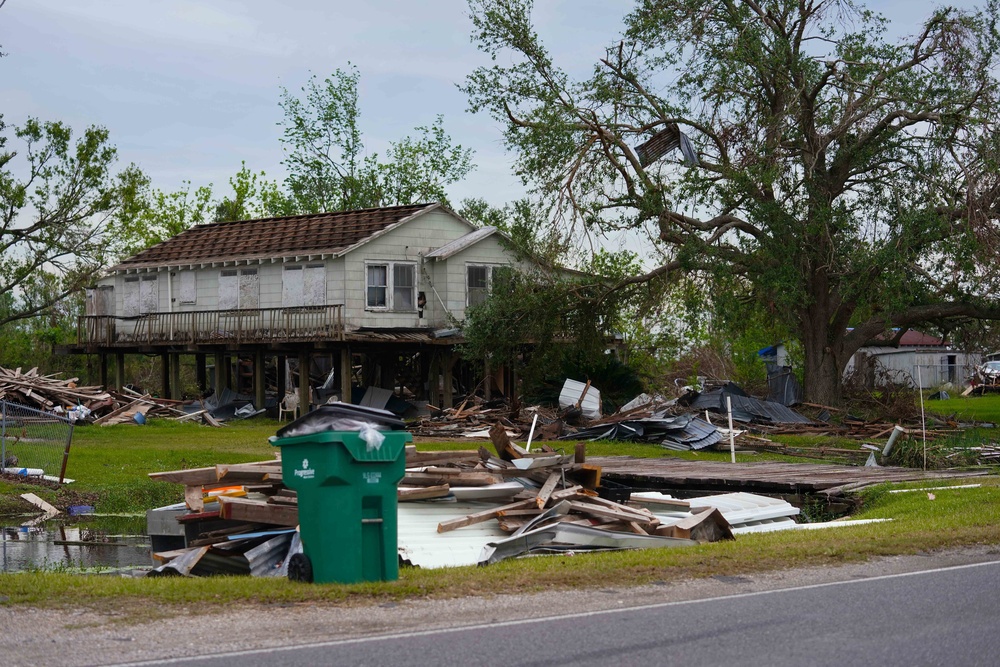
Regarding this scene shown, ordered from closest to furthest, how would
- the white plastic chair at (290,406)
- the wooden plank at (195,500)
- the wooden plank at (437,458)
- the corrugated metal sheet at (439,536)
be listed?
the corrugated metal sheet at (439,536), the wooden plank at (195,500), the wooden plank at (437,458), the white plastic chair at (290,406)

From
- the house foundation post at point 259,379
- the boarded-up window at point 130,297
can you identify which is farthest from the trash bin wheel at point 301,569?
the boarded-up window at point 130,297

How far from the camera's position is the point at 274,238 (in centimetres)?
4478

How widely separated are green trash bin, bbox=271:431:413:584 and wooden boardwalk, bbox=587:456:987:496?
11713 millimetres

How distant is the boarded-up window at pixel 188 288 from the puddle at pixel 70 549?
27.5 metres

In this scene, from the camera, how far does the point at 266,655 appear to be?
25.9 ft

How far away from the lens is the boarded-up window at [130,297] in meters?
47.8

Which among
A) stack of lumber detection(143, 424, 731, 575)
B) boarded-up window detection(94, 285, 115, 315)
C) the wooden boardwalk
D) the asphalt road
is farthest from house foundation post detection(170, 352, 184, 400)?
the asphalt road

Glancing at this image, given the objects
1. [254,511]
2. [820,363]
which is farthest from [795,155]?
[254,511]

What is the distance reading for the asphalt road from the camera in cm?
762

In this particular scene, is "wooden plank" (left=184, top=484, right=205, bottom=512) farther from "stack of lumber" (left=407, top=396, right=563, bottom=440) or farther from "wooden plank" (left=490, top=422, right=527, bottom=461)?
"stack of lumber" (left=407, top=396, right=563, bottom=440)

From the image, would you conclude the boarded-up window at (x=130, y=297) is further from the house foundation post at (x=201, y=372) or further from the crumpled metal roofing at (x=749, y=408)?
the crumpled metal roofing at (x=749, y=408)

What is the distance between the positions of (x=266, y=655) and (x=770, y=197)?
90.9 feet

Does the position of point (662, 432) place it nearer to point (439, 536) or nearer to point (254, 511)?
point (439, 536)

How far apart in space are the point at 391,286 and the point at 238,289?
6103 millimetres
